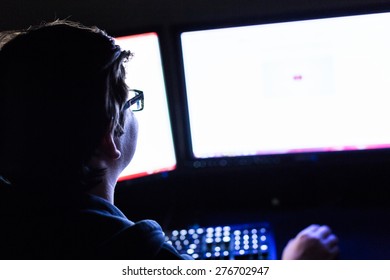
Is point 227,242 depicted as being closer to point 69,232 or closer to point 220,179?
point 220,179

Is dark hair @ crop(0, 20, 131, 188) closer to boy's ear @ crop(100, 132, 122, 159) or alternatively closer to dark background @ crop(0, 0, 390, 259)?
boy's ear @ crop(100, 132, 122, 159)

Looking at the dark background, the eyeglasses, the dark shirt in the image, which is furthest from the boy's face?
the dark background

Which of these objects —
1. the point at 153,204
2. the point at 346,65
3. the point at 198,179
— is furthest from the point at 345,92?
the point at 153,204

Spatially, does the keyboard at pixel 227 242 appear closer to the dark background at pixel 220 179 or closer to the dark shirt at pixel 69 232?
the dark background at pixel 220 179

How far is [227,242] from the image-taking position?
890mm

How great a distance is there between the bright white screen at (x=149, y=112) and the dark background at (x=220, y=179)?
2 centimetres

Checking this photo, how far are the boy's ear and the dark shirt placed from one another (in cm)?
8

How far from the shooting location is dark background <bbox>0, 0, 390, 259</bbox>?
1027 mm

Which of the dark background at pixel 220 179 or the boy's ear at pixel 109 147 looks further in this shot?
the dark background at pixel 220 179

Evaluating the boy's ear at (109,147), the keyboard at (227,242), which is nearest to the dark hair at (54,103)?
the boy's ear at (109,147)

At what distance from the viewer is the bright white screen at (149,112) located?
0.97 m

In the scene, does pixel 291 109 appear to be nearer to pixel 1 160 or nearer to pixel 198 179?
pixel 198 179

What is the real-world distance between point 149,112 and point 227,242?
302 mm

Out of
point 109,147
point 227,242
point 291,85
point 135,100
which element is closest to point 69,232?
point 109,147
